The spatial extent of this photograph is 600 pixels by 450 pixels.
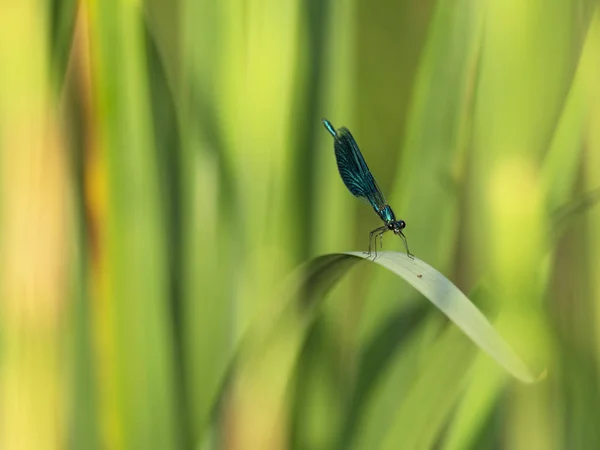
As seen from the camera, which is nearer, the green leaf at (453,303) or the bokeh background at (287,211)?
the green leaf at (453,303)

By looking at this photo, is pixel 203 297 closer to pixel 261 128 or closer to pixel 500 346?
pixel 261 128

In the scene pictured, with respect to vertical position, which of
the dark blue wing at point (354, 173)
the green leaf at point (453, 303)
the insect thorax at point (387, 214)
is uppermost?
the dark blue wing at point (354, 173)

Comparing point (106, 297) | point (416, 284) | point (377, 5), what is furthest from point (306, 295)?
point (377, 5)

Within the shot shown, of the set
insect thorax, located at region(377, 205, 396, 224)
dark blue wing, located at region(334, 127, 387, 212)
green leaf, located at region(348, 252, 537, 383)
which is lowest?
A: green leaf, located at region(348, 252, 537, 383)

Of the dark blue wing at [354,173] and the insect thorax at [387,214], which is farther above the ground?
the dark blue wing at [354,173]

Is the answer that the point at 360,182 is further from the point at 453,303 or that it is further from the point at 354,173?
the point at 453,303

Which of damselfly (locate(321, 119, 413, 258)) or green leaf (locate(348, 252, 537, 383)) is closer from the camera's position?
green leaf (locate(348, 252, 537, 383))
